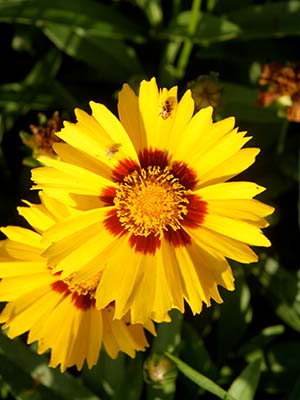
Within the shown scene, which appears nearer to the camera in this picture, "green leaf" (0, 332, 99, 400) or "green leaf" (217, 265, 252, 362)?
"green leaf" (0, 332, 99, 400)

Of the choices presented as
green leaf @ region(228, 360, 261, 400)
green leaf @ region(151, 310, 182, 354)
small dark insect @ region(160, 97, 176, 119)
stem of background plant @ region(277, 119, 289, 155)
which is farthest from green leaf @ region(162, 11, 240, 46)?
green leaf @ region(228, 360, 261, 400)

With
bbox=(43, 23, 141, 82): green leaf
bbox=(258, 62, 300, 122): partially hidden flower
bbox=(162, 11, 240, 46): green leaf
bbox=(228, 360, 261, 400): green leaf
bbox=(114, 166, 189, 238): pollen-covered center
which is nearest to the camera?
bbox=(114, 166, 189, 238): pollen-covered center

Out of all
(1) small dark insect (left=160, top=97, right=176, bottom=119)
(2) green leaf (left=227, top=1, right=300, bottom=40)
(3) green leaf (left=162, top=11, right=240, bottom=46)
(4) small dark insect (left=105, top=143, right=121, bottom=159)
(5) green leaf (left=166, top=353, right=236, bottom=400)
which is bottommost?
(5) green leaf (left=166, top=353, right=236, bottom=400)

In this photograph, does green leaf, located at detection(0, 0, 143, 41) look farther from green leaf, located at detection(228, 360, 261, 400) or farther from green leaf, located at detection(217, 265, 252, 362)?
green leaf, located at detection(228, 360, 261, 400)

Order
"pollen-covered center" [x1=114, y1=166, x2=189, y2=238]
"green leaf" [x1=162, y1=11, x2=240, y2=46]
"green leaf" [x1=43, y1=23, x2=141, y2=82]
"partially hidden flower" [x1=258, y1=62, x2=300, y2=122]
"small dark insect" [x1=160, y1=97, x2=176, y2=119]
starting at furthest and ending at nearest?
"green leaf" [x1=43, y1=23, x2=141, y2=82] < "green leaf" [x1=162, y1=11, x2=240, y2=46] < "partially hidden flower" [x1=258, y1=62, x2=300, y2=122] < "pollen-covered center" [x1=114, y1=166, x2=189, y2=238] < "small dark insect" [x1=160, y1=97, x2=176, y2=119]

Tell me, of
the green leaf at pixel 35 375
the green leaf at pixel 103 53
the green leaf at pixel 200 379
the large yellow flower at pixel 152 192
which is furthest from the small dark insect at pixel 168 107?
the green leaf at pixel 35 375

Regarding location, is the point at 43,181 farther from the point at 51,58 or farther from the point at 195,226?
the point at 51,58

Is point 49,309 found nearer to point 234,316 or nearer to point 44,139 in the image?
point 44,139

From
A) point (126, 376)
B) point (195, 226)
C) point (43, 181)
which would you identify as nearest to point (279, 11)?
point (195, 226)
